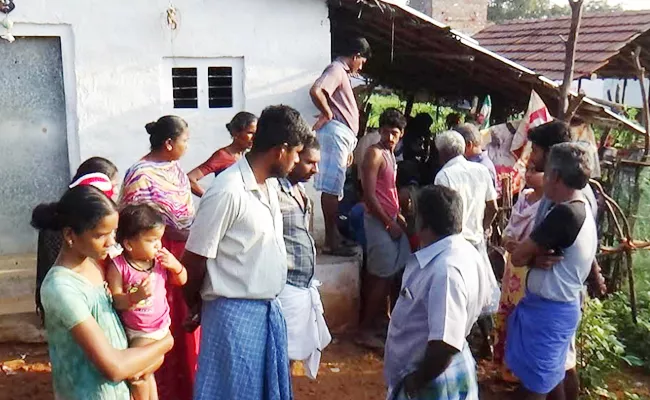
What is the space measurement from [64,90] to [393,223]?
10.1ft

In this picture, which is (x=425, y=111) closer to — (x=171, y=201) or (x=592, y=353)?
(x=592, y=353)

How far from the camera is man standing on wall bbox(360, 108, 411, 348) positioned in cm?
532

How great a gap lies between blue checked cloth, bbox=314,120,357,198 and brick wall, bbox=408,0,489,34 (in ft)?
49.8

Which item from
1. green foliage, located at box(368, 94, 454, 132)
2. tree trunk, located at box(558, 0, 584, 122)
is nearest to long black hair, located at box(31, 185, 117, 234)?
tree trunk, located at box(558, 0, 584, 122)

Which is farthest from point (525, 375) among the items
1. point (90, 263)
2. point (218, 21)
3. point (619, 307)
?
point (218, 21)

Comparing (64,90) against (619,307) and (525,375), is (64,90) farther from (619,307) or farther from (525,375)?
(619,307)

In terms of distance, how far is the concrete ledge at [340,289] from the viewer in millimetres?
5836

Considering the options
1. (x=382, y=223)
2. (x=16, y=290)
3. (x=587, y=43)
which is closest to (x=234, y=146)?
(x=382, y=223)

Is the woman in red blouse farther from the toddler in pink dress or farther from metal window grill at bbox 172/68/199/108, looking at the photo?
the toddler in pink dress

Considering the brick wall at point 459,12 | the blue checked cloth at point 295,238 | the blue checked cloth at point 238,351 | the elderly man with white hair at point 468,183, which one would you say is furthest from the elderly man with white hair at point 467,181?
the brick wall at point 459,12

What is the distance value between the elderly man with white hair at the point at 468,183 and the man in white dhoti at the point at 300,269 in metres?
1.35

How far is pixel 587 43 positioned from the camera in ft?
30.4

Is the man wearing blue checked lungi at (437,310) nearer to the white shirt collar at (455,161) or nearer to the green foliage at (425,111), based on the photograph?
the white shirt collar at (455,161)

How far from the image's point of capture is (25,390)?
4.71 meters
